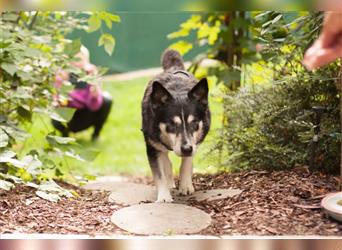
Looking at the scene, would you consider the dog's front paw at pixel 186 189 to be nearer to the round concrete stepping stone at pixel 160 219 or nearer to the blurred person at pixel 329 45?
the round concrete stepping stone at pixel 160 219

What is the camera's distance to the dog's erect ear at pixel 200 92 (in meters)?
2.30

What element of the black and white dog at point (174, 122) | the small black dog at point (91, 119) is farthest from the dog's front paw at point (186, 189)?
the small black dog at point (91, 119)

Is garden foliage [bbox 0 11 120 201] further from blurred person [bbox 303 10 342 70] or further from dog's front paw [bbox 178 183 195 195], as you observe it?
blurred person [bbox 303 10 342 70]

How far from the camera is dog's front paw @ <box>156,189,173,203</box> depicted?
232 centimetres

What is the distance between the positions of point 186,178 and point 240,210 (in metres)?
0.49

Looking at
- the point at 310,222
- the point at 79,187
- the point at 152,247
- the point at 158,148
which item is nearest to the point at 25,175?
the point at 79,187

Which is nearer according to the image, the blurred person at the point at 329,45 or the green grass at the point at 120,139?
the blurred person at the point at 329,45

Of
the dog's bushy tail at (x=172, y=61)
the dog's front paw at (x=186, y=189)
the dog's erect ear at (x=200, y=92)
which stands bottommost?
the dog's front paw at (x=186, y=189)

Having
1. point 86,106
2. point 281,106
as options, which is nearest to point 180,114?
point 281,106

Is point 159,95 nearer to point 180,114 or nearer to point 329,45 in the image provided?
point 180,114

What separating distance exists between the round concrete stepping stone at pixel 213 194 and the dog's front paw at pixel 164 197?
8 centimetres

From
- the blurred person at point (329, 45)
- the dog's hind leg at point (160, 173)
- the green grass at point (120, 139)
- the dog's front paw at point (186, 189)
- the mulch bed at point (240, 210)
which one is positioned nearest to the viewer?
the blurred person at point (329, 45)

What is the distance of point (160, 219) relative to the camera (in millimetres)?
2023

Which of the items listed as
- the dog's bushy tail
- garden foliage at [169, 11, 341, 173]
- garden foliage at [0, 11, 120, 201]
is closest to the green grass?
garden foliage at [0, 11, 120, 201]
